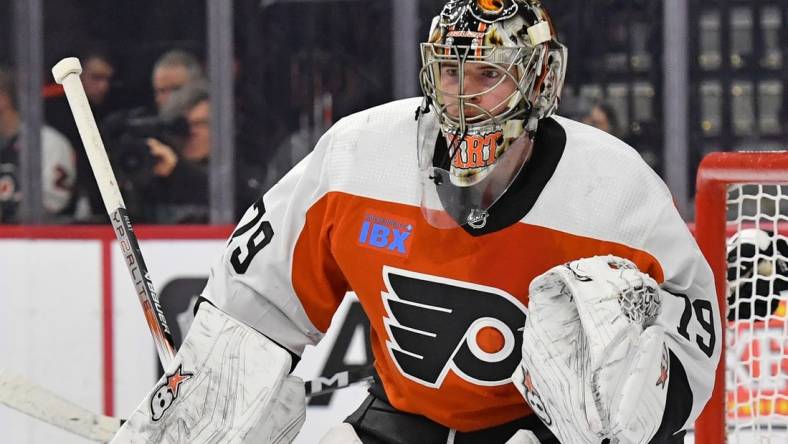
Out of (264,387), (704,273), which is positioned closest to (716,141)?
(704,273)

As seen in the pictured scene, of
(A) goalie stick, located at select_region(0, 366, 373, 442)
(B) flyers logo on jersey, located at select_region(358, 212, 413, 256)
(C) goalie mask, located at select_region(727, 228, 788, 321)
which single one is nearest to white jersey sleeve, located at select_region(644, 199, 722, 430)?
(B) flyers logo on jersey, located at select_region(358, 212, 413, 256)

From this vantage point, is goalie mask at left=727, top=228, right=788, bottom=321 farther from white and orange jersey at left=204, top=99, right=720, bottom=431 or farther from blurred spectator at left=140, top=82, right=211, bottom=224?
blurred spectator at left=140, top=82, right=211, bottom=224

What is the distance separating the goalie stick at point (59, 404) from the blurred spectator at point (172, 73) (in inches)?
57.4

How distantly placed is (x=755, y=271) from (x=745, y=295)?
0.28ft

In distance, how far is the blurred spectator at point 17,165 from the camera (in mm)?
3830

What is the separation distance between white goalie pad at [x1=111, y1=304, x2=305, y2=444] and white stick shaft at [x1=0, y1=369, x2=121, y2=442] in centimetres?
22

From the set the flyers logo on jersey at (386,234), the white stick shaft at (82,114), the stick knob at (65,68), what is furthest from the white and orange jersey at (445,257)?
the stick knob at (65,68)

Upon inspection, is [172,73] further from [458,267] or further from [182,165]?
[458,267]

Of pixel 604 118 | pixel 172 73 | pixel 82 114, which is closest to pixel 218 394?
pixel 82 114

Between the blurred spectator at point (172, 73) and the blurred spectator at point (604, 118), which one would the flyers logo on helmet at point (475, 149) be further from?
the blurred spectator at point (172, 73)

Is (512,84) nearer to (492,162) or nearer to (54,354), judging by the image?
(492,162)

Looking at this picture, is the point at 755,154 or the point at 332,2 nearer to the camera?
the point at 755,154

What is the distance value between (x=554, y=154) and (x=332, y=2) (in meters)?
1.83

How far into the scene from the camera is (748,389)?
112 inches
